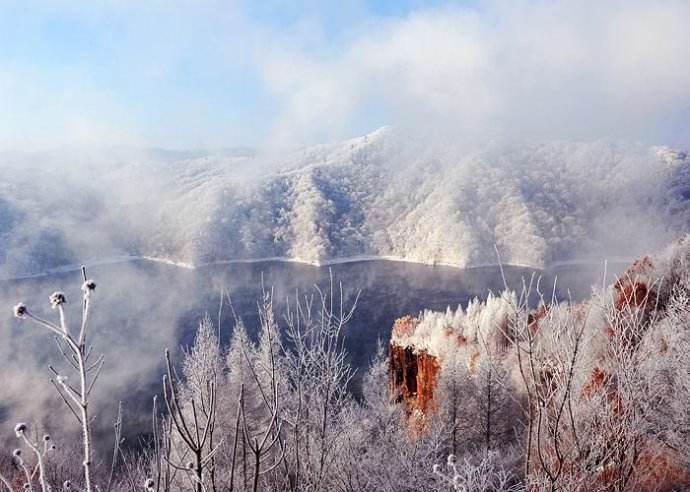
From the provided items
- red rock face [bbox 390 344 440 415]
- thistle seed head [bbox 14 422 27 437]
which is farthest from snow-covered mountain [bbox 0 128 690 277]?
thistle seed head [bbox 14 422 27 437]

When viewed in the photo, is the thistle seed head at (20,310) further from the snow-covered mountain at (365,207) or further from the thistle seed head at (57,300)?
the snow-covered mountain at (365,207)

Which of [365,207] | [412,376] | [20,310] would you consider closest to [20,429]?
[20,310]

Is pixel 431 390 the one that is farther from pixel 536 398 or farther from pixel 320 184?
pixel 320 184

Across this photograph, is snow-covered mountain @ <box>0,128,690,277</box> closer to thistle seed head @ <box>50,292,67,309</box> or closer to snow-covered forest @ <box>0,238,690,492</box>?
snow-covered forest @ <box>0,238,690,492</box>

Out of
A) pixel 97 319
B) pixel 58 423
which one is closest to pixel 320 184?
pixel 97 319

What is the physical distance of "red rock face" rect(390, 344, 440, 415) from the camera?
25.8 meters

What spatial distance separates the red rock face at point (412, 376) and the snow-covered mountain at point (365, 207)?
43908mm

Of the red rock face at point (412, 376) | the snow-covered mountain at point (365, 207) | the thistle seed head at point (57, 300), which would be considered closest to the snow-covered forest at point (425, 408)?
the thistle seed head at point (57, 300)

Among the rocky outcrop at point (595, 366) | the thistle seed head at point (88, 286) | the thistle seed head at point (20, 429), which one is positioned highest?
the thistle seed head at point (88, 286)

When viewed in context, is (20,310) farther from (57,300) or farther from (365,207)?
(365,207)

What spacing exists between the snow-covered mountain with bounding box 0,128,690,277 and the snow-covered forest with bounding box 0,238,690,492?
4211 centimetres

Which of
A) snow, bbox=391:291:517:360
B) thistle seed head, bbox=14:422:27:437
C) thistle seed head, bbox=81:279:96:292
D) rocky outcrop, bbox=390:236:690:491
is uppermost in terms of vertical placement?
thistle seed head, bbox=81:279:96:292

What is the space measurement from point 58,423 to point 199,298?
3166 centimetres

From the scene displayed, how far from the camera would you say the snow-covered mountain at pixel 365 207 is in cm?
7588
